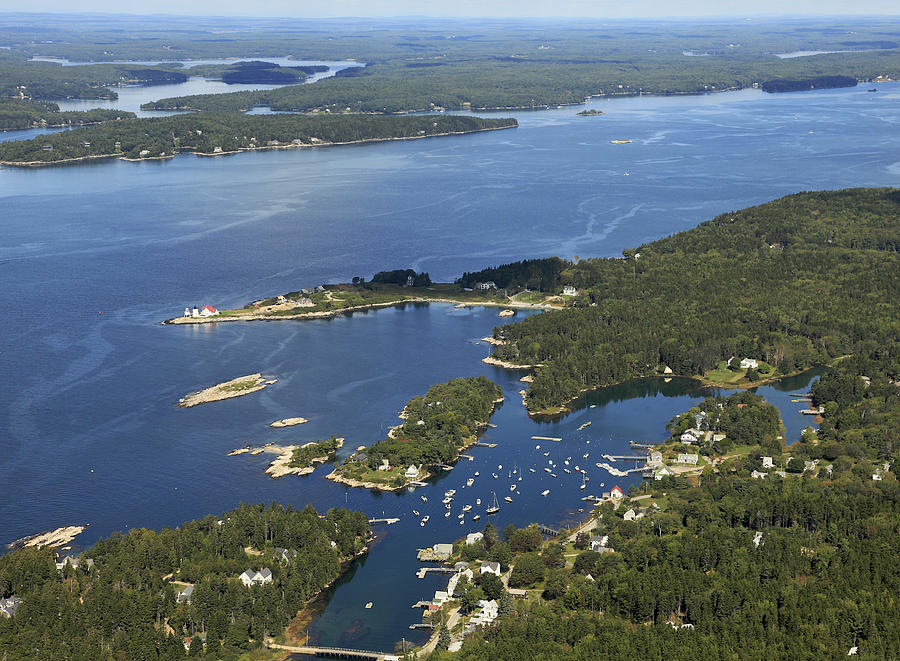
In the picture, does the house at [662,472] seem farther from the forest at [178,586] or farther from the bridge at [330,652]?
the bridge at [330,652]

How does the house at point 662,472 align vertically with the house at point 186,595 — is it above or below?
above

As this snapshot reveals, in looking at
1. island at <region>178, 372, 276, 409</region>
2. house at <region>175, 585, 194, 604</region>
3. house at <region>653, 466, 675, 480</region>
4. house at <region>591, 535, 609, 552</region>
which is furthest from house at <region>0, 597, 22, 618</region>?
house at <region>653, 466, 675, 480</region>

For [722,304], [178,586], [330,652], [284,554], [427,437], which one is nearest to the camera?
[330,652]

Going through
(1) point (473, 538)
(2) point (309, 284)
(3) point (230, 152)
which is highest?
(3) point (230, 152)

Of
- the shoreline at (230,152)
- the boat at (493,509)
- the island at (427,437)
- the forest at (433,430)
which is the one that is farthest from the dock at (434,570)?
the shoreline at (230,152)

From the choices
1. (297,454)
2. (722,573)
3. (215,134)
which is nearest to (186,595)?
Result: (297,454)

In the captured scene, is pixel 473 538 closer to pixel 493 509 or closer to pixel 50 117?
pixel 493 509
